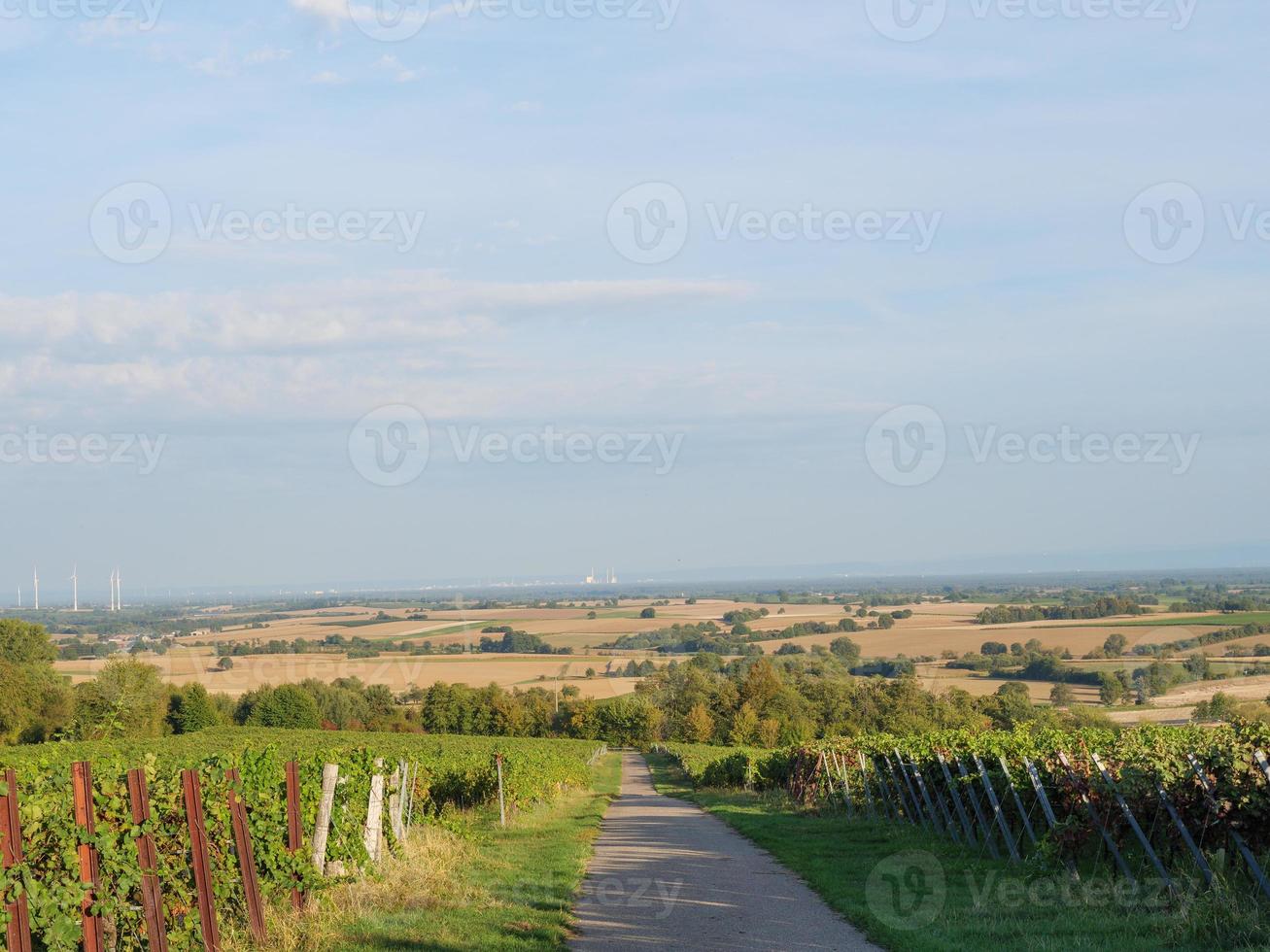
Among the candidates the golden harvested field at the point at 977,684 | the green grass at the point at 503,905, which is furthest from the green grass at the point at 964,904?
the golden harvested field at the point at 977,684

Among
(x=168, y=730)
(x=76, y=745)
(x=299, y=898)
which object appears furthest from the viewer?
(x=168, y=730)

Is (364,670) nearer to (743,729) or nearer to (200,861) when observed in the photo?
(743,729)

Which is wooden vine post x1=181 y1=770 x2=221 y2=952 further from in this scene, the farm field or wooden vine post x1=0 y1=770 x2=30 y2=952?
the farm field

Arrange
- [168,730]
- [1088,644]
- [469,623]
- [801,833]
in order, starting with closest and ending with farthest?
[801,833]
[168,730]
[1088,644]
[469,623]

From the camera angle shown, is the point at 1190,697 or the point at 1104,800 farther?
the point at 1190,697

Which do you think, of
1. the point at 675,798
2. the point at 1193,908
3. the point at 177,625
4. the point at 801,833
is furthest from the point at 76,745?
the point at 177,625

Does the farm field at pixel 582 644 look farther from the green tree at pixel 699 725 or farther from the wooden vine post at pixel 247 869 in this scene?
the wooden vine post at pixel 247 869

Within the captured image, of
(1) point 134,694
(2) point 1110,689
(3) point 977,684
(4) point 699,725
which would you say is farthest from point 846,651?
(1) point 134,694

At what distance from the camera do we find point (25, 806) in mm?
6234

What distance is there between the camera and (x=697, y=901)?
10.3m

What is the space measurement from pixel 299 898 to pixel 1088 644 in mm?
84799

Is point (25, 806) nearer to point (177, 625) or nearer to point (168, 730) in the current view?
point (168, 730)

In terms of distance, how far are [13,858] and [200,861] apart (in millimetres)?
1786

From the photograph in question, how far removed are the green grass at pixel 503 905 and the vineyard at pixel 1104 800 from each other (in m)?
5.15
